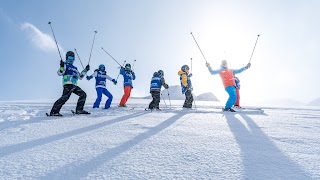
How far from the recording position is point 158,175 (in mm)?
1784

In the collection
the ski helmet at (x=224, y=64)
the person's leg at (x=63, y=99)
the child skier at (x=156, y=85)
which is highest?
the ski helmet at (x=224, y=64)

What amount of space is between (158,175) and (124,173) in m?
0.25

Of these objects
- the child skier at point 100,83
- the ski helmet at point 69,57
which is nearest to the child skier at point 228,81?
the child skier at point 100,83

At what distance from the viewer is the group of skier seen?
7082 mm

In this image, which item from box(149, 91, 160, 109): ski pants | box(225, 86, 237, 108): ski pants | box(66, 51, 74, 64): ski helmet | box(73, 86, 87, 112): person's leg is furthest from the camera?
box(149, 91, 160, 109): ski pants

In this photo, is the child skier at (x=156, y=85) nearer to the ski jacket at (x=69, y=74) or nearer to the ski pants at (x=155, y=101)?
the ski pants at (x=155, y=101)

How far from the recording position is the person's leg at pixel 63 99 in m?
6.61

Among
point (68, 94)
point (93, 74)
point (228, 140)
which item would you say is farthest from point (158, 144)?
point (93, 74)

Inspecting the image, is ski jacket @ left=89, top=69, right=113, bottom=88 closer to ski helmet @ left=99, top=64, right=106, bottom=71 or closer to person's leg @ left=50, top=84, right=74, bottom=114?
ski helmet @ left=99, top=64, right=106, bottom=71

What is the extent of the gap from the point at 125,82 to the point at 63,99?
515 centimetres

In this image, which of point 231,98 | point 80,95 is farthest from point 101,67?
point 231,98

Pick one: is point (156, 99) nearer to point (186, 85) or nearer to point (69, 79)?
point (186, 85)

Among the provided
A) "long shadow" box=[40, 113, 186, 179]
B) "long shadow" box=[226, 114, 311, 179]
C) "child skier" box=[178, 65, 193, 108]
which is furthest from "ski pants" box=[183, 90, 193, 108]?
"long shadow" box=[40, 113, 186, 179]

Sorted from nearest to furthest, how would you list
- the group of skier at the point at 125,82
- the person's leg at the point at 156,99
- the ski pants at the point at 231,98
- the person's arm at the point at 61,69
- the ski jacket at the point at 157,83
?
1. the person's arm at the point at 61,69
2. the group of skier at the point at 125,82
3. the ski pants at the point at 231,98
4. the person's leg at the point at 156,99
5. the ski jacket at the point at 157,83
